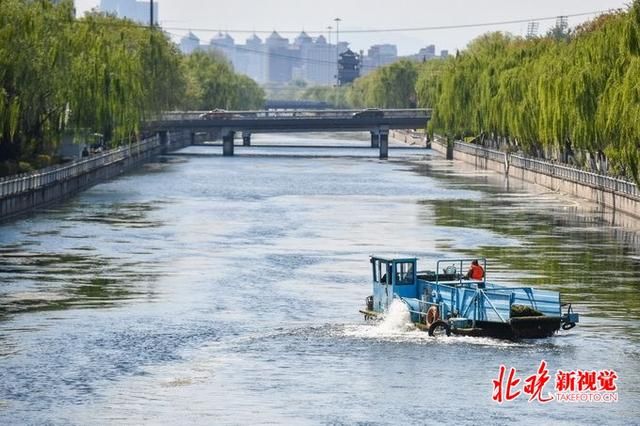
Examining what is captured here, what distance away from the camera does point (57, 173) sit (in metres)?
110

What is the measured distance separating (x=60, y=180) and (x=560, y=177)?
35187 mm

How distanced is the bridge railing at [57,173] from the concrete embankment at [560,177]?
108 ft

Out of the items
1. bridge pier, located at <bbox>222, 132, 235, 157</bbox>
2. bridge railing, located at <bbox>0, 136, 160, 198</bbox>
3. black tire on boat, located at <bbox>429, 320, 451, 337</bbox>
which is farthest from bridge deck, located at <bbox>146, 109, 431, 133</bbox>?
black tire on boat, located at <bbox>429, 320, 451, 337</bbox>

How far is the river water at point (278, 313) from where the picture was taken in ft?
145

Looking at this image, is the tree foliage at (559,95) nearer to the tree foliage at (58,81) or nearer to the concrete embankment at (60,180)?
the tree foliage at (58,81)

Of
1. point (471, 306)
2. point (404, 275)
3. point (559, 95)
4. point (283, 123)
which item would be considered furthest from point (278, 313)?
point (283, 123)

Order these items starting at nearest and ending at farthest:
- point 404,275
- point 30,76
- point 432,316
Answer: point 432,316, point 404,275, point 30,76

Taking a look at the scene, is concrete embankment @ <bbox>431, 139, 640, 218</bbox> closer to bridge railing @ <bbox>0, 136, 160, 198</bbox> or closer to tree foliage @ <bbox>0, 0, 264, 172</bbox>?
tree foliage @ <bbox>0, 0, 264, 172</bbox>

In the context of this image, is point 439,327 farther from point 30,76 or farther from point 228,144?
point 228,144

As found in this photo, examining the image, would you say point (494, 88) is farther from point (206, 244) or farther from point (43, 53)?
point (206, 244)

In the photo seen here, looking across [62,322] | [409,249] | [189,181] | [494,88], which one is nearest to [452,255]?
[409,249]

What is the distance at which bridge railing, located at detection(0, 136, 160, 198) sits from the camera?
93.5 m

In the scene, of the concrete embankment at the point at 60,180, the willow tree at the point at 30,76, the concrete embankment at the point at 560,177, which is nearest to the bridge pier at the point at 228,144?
the concrete embankment at the point at 60,180

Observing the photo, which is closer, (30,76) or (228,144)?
(30,76)
